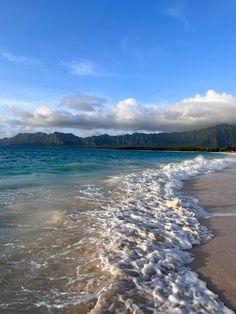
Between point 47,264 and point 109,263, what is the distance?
3.71 ft

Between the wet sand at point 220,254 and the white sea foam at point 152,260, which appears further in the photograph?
the wet sand at point 220,254

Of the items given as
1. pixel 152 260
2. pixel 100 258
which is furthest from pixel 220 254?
pixel 100 258

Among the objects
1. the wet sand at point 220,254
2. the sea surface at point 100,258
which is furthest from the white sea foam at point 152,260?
the wet sand at point 220,254

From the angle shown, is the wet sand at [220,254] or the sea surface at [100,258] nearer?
the sea surface at [100,258]

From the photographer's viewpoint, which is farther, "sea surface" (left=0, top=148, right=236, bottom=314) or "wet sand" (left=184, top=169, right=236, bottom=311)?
"wet sand" (left=184, top=169, right=236, bottom=311)

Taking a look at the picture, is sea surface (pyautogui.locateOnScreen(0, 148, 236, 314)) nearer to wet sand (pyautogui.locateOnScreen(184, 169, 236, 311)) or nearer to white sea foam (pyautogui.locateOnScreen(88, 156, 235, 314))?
white sea foam (pyautogui.locateOnScreen(88, 156, 235, 314))

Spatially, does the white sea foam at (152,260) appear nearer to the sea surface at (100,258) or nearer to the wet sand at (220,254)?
the sea surface at (100,258)

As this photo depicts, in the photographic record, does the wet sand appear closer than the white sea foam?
No

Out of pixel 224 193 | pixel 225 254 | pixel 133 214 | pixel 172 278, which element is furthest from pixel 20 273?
pixel 224 193

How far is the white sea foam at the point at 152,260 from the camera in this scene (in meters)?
4.33

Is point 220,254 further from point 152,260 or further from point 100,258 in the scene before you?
point 100,258

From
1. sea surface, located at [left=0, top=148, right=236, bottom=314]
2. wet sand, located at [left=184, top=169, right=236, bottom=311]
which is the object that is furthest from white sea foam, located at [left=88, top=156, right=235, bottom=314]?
wet sand, located at [left=184, top=169, right=236, bottom=311]

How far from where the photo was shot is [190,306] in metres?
4.30

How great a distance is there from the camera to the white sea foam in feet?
14.2
